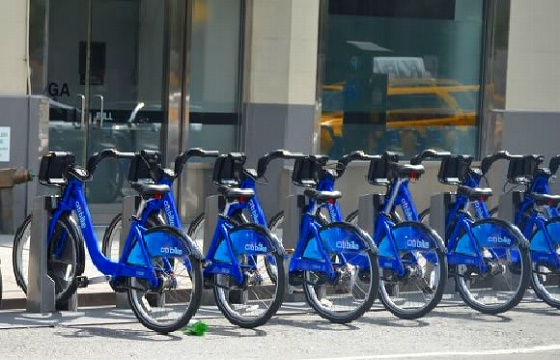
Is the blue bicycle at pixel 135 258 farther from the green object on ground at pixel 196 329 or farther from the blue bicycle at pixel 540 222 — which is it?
the blue bicycle at pixel 540 222

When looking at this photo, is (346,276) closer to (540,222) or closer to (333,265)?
(333,265)

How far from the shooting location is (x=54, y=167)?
31.5ft

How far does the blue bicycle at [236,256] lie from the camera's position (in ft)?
30.3

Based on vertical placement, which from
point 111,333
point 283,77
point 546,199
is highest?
point 283,77

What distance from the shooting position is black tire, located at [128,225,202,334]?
889 centimetres

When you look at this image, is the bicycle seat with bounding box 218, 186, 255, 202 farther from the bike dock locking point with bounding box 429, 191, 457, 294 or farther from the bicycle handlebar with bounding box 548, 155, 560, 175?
the bicycle handlebar with bounding box 548, 155, 560, 175

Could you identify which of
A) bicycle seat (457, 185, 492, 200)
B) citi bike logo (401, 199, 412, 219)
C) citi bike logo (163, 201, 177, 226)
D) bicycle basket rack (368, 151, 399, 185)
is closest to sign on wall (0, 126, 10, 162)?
citi bike logo (163, 201, 177, 226)

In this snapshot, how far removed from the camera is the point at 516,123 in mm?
16391

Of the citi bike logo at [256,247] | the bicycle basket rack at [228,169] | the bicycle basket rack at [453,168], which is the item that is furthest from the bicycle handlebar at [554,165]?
the citi bike logo at [256,247]

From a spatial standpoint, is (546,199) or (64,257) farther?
(546,199)

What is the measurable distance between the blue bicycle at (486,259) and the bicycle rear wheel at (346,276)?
3.70 ft

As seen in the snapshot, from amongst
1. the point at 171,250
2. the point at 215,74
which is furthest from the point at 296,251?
the point at 215,74

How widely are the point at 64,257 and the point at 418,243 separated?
105 inches

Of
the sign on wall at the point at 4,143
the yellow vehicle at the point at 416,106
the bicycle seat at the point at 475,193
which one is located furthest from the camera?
the yellow vehicle at the point at 416,106
